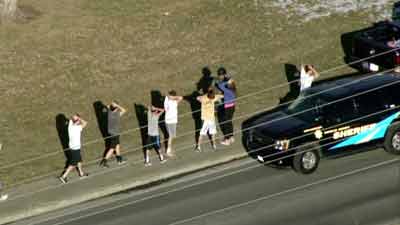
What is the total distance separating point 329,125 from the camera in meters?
21.8

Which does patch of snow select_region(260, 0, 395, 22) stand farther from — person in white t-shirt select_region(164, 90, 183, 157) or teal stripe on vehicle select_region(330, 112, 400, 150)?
teal stripe on vehicle select_region(330, 112, 400, 150)

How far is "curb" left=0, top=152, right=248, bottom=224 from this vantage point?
843 inches

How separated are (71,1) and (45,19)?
7.29 feet

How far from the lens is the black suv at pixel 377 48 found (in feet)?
89.8

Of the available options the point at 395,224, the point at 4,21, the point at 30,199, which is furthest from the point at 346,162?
the point at 4,21

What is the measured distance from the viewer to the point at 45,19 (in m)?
33.0

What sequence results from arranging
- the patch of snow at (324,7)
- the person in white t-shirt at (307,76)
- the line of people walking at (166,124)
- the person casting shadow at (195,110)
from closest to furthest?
1. the line of people walking at (166,124)
2. the person in white t-shirt at (307,76)
3. the person casting shadow at (195,110)
4. the patch of snow at (324,7)

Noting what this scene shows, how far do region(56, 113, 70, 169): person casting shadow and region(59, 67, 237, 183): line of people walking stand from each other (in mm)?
103

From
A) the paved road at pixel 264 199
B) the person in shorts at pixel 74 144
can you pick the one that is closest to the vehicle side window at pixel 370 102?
the paved road at pixel 264 199

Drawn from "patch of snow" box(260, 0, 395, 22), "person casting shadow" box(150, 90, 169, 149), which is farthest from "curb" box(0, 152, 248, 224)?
"patch of snow" box(260, 0, 395, 22)

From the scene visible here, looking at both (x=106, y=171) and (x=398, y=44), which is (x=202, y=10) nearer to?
(x=398, y=44)

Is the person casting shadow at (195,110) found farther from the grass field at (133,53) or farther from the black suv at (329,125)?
the black suv at (329,125)

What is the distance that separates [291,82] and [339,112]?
20.9 feet

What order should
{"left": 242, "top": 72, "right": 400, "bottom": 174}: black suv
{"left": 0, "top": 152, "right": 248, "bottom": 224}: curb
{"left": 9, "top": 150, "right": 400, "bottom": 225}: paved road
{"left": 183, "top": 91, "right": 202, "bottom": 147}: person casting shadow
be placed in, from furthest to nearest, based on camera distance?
1. {"left": 183, "top": 91, "right": 202, "bottom": 147}: person casting shadow
2. {"left": 242, "top": 72, "right": 400, "bottom": 174}: black suv
3. {"left": 0, "top": 152, "right": 248, "bottom": 224}: curb
4. {"left": 9, "top": 150, "right": 400, "bottom": 225}: paved road
